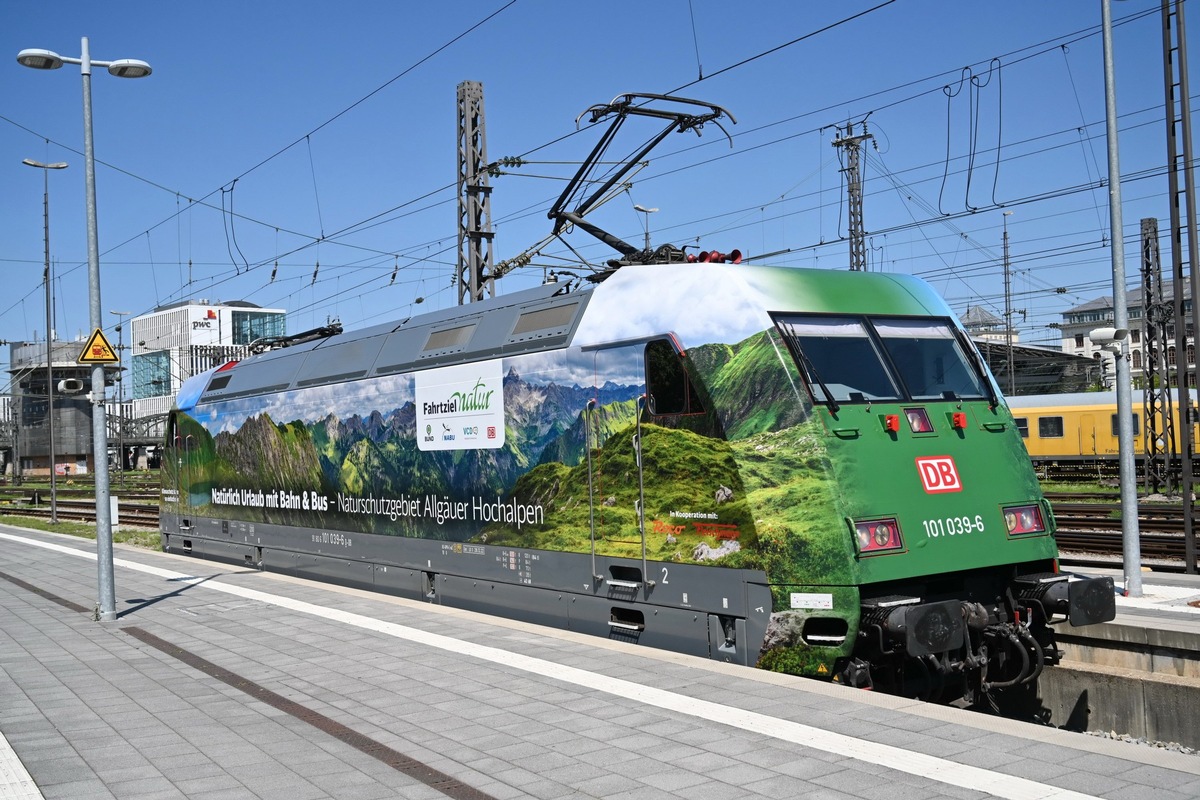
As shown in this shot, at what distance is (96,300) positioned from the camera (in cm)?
1273

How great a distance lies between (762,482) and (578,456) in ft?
7.70

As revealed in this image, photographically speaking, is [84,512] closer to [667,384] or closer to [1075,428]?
[667,384]

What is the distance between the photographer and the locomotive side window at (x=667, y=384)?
342 inches

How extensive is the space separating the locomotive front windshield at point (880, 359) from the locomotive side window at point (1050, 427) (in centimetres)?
3309

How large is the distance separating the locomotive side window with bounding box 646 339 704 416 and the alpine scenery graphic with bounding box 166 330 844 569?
0.05 feet

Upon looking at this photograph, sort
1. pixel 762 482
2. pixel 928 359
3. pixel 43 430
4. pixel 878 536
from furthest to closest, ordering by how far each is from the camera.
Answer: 1. pixel 43 430
2. pixel 928 359
3. pixel 762 482
4. pixel 878 536

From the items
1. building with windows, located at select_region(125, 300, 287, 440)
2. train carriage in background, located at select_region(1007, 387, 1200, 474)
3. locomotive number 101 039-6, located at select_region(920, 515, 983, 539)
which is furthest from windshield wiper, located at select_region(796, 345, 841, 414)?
building with windows, located at select_region(125, 300, 287, 440)

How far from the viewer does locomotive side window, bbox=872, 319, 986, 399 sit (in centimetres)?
884

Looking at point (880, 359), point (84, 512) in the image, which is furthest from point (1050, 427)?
point (84, 512)

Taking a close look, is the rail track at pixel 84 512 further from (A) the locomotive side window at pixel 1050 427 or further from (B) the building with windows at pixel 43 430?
(B) the building with windows at pixel 43 430

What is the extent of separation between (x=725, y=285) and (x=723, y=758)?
392 centimetres

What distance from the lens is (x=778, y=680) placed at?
7.81 m

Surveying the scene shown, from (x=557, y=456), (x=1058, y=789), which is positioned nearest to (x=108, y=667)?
(x=557, y=456)

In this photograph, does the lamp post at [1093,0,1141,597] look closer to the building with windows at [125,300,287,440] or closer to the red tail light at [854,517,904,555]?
the red tail light at [854,517,904,555]
